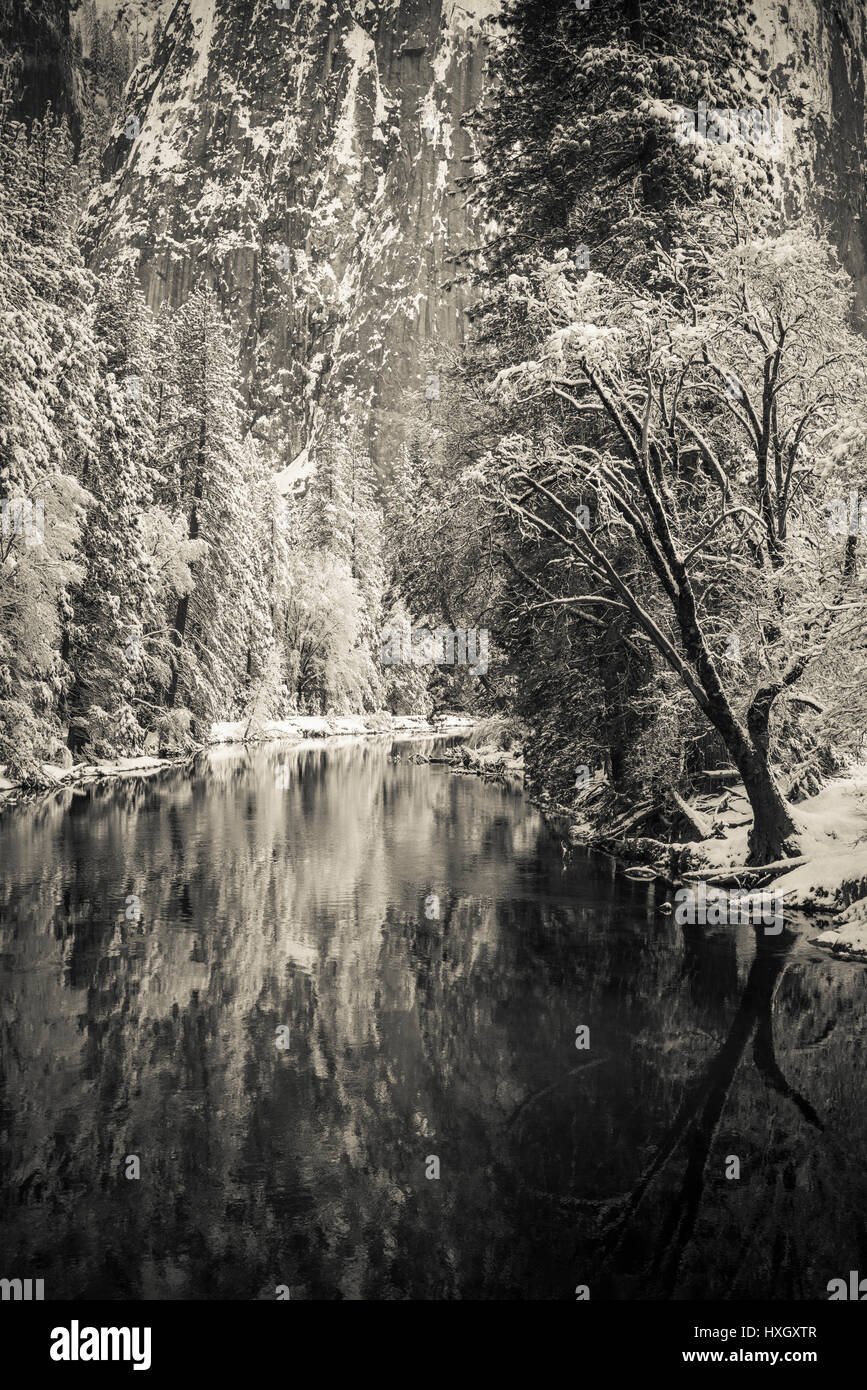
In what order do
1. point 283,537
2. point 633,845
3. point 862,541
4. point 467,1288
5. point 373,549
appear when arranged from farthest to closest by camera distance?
point 373,549
point 283,537
point 633,845
point 862,541
point 467,1288

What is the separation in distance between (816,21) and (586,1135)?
208187mm

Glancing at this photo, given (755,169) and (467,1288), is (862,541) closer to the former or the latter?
(755,169)

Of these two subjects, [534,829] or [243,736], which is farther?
[243,736]

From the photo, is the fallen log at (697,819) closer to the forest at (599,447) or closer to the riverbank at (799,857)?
the riverbank at (799,857)

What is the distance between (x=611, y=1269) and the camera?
224 inches

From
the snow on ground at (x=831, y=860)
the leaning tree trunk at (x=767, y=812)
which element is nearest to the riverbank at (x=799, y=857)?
the snow on ground at (x=831, y=860)

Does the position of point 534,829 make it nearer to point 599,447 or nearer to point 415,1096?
point 599,447

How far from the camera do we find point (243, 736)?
6041 centimetres

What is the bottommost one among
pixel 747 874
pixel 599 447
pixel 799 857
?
pixel 747 874

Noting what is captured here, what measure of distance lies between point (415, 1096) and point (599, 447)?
46.0 feet

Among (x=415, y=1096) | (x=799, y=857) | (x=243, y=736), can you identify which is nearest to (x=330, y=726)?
(x=243, y=736)

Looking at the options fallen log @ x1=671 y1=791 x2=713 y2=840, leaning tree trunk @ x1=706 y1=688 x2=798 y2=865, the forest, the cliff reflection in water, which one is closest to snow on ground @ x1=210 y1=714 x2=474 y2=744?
the forest

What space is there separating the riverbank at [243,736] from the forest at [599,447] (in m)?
0.74

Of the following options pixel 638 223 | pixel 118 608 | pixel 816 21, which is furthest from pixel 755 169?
pixel 816 21
